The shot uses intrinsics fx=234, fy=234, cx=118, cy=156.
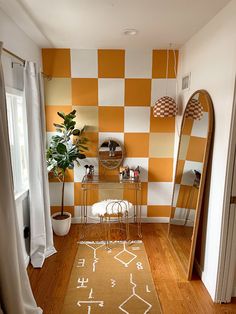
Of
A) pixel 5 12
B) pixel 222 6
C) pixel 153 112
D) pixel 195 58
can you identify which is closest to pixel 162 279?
pixel 153 112

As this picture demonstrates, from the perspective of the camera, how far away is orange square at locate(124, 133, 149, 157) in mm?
3119

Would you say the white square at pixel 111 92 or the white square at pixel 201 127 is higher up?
the white square at pixel 111 92

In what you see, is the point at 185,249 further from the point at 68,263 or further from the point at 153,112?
the point at 153,112

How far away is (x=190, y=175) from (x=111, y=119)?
1.27 meters

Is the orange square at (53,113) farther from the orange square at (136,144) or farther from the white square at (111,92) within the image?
the orange square at (136,144)

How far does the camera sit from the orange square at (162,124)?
3.09 meters

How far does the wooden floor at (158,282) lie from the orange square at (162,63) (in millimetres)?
2103

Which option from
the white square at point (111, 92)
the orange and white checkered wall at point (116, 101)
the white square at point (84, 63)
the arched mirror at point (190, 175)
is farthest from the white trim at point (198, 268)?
the white square at point (84, 63)

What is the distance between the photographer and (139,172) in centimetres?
312

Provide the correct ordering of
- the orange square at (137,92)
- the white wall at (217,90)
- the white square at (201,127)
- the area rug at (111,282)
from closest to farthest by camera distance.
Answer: the white wall at (217,90) < the area rug at (111,282) < the white square at (201,127) < the orange square at (137,92)

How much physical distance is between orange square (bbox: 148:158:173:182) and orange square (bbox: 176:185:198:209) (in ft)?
1.89

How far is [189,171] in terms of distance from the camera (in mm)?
2412

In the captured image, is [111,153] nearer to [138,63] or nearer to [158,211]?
[158,211]

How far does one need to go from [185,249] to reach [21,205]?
1680 mm
